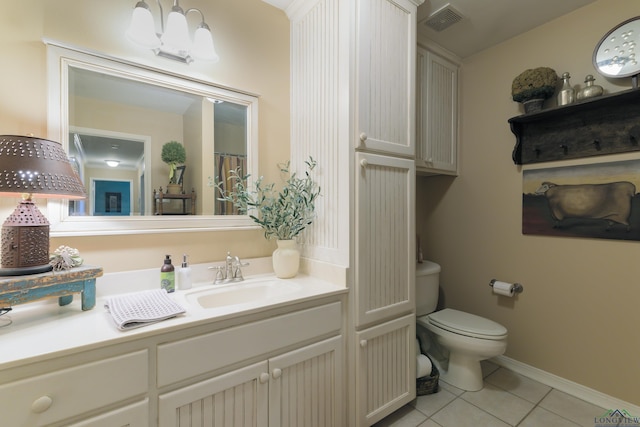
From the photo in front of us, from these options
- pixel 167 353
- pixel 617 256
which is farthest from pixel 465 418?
pixel 167 353

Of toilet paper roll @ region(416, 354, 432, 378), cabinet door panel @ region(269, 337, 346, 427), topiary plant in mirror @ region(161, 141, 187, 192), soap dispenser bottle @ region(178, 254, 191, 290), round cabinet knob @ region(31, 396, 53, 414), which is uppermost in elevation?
topiary plant in mirror @ region(161, 141, 187, 192)

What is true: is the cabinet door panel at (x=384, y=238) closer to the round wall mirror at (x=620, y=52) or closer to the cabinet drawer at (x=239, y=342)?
the cabinet drawer at (x=239, y=342)

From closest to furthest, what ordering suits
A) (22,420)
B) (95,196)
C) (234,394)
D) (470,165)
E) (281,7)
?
(22,420)
(234,394)
(95,196)
(281,7)
(470,165)

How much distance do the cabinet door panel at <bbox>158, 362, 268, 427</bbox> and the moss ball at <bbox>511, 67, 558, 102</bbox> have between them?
2307mm

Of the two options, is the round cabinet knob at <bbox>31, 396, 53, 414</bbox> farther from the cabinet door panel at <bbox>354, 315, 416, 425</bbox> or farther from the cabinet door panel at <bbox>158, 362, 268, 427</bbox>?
the cabinet door panel at <bbox>354, 315, 416, 425</bbox>

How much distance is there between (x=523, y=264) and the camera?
6.72 feet

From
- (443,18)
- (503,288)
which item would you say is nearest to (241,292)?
(503,288)

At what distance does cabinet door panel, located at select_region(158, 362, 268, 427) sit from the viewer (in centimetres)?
93

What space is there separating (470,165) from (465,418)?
183cm

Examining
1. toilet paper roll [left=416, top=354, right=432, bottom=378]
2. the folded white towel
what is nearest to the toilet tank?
toilet paper roll [left=416, top=354, right=432, bottom=378]

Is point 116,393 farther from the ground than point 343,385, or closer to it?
farther from the ground

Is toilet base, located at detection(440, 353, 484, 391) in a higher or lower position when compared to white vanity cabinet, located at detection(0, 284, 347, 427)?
lower

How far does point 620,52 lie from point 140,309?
2.80 m

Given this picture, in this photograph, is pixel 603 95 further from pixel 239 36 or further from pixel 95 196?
pixel 95 196
